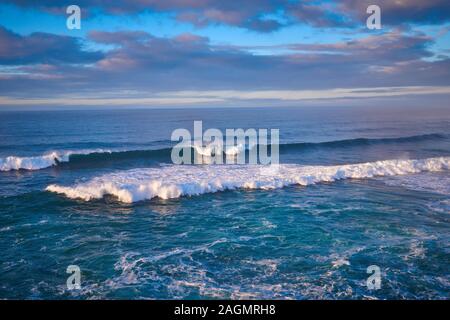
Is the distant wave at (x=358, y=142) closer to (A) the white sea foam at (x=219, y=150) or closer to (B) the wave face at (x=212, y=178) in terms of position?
(A) the white sea foam at (x=219, y=150)

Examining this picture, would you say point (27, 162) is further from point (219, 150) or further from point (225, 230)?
point (225, 230)

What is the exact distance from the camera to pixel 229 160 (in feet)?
92.6

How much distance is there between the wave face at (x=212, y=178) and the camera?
17797mm

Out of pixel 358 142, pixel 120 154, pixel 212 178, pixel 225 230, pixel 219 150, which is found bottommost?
pixel 225 230

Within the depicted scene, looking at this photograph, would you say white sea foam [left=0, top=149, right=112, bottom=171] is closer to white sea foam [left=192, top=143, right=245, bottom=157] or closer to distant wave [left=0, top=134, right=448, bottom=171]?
distant wave [left=0, top=134, right=448, bottom=171]

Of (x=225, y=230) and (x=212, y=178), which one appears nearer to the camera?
(x=225, y=230)

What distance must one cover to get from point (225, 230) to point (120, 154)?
19373 millimetres

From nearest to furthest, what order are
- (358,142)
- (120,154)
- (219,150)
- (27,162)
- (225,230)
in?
(225,230) < (27,162) < (120,154) < (219,150) < (358,142)

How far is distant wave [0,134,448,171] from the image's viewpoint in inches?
1000

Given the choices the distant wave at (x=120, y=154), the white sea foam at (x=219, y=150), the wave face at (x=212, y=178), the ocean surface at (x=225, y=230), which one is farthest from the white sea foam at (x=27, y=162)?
the white sea foam at (x=219, y=150)

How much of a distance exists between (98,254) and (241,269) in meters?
4.75

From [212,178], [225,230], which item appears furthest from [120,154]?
[225,230]

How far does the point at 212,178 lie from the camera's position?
2050cm

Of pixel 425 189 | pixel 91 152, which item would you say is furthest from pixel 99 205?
pixel 425 189
